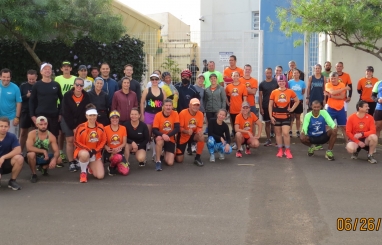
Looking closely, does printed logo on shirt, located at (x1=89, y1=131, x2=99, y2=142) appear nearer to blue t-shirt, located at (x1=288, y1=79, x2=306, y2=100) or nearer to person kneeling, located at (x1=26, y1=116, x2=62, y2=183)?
person kneeling, located at (x1=26, y1=116, x2=62, y2=183)

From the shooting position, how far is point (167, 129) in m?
10.0

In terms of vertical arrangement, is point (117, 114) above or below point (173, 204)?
above

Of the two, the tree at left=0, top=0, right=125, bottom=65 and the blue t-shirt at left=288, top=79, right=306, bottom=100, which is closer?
the tree at left=0, top=0, right=125, bottom=65

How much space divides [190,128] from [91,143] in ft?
7.40

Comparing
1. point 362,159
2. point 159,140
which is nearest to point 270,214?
point 159,140

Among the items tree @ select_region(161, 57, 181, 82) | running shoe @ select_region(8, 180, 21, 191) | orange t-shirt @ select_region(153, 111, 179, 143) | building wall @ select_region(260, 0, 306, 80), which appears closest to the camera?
running shoe @ select_region(8, 180, 21, 191)

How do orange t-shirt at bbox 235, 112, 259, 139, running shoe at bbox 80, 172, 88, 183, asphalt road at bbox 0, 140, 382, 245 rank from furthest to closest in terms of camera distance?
orange t-shirt at bbox 235, 112, 259, 139 → running shoe at bbox 80, 172, 88, 183 → asphalt road at bbox 0, 140, 382, 245

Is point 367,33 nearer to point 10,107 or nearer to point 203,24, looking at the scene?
point 10,107

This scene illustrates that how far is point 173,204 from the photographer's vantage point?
7.16m

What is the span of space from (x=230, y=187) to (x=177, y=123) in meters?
2.39

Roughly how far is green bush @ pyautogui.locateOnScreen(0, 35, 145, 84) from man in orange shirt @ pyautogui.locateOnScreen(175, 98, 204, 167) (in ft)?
14.8

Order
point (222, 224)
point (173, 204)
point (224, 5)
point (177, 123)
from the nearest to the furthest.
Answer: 1. point (222, 224)
2. point (173, 204)
3. point (177, 123)
4. point (224, 5)

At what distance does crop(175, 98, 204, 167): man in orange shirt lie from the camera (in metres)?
10.1

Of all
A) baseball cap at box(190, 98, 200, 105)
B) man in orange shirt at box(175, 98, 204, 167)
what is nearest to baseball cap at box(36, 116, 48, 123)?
man in orange shirt at box(175, 98, 204, 167)
